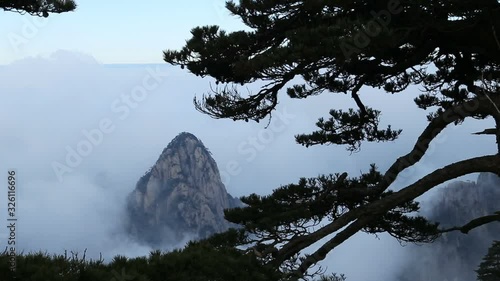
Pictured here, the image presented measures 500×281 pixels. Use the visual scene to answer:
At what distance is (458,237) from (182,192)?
5534 centimetres

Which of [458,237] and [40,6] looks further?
[458,237]

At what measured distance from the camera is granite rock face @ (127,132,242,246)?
107750 millimetres

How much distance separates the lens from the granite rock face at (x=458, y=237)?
242 feet

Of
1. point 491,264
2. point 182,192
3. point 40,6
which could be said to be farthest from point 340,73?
point 182,192

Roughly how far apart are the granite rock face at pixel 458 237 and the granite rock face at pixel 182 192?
41110 millimetres

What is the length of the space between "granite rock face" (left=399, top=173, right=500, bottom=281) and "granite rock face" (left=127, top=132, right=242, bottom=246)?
135 feet

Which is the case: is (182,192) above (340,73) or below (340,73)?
above

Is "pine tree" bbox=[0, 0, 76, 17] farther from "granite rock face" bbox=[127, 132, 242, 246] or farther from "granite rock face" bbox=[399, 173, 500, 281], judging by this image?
"granite rock face" bbox=[127, 132, 242, 246]

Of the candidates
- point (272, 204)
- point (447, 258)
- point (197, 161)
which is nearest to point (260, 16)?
point (272, 204)

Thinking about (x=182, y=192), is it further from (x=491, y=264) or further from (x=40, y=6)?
(x=40, y=6)

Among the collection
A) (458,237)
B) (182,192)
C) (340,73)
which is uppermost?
(182,192)

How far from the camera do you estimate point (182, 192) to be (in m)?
109

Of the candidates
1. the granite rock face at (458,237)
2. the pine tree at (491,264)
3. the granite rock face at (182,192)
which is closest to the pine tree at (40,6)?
the pine tree at (491,264)

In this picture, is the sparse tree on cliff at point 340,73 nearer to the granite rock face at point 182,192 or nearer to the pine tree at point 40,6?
the pine tree at point 40,6
